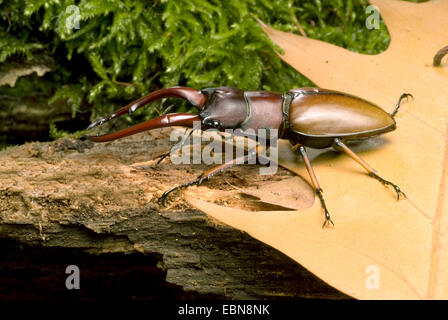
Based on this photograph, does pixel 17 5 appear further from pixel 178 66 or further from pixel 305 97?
pixel 305 97

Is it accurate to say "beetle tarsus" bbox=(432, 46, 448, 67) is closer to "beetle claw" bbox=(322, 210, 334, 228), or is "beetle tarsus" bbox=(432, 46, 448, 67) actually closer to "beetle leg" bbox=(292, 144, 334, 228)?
"beetle leg" bbox=(292, 144, 334, 228)

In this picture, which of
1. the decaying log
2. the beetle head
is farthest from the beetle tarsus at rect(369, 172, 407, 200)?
the beetle head

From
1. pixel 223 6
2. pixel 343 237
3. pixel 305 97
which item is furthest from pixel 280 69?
pixel 343 237

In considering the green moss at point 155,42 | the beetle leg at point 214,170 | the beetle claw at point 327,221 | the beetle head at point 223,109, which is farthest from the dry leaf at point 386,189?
the green moss at point 155,42

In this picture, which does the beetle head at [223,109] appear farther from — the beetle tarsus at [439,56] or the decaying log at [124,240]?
the beetle tarsus at [439,56]

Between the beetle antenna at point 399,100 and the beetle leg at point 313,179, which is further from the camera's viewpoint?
the beetle antenna at point 399,100

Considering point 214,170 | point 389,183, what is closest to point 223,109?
point 214,170
